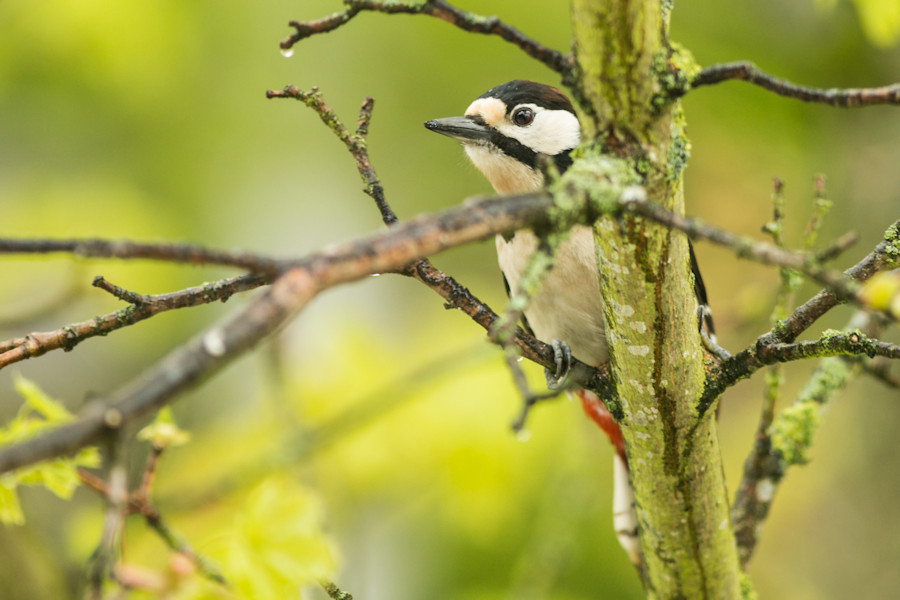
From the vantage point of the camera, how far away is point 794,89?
35.4 inches

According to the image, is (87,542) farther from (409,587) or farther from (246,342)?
(246,342)

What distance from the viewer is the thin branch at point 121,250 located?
70cm

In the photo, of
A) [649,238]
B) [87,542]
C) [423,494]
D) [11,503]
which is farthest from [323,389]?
[649,238]

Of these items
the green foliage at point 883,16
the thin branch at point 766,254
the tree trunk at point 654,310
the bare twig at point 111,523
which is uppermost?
the green foliage at point 883,16

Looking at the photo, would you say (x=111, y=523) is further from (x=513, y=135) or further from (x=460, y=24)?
(x=513, y=135)

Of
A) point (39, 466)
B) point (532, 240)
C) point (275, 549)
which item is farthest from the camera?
point (532, 240)

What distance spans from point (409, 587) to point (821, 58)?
3.04m

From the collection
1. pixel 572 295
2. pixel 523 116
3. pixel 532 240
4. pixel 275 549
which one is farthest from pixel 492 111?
pixel 275 549

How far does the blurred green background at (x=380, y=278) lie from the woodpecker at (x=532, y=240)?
229mm

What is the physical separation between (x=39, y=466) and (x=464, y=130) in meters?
1.40

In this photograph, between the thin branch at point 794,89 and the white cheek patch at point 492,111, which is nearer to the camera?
the thin branch at point 794,89

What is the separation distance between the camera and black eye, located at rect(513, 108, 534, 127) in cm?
231

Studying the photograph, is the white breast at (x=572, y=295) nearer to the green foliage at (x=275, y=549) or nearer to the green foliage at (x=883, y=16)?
the green foliage at (x=883, y=16)

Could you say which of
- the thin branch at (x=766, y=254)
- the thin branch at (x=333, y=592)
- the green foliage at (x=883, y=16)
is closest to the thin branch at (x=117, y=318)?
the thin branch at (x=333, y=592)
